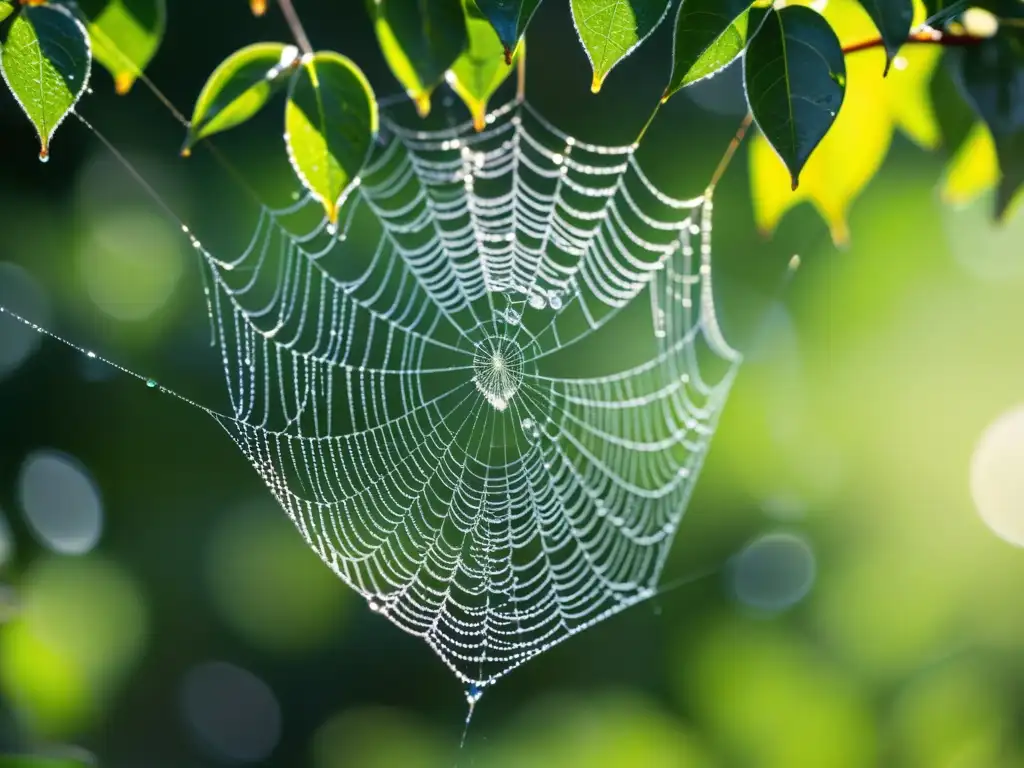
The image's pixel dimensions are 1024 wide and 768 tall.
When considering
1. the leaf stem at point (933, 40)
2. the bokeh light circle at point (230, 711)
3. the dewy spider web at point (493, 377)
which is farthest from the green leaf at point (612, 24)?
the bokeh light circle at point (230, 711)

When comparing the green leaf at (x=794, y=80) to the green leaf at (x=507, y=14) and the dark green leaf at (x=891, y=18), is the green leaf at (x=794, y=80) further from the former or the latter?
the green leaf at (x=507, y=14)

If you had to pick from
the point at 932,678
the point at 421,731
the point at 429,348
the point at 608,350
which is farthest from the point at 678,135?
the point at 421,731

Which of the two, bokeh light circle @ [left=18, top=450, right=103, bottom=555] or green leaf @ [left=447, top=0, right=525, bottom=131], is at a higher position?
green leaf @ [left=447, top=0, right=525, bottom=131]

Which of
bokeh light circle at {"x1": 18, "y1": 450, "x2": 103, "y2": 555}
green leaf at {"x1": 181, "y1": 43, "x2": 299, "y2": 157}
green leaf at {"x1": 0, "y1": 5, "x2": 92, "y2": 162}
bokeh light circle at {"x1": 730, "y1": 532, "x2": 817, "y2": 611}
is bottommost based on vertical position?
bokeh light circle at {"x1": 730, "y1": 532, "x2": 817, "y2": 611}

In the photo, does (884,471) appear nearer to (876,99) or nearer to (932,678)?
(932,678)

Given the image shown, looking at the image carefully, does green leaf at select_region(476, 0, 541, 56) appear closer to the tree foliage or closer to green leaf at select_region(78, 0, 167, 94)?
the tree foliage

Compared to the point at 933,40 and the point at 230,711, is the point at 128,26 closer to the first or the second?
the point at 933,40

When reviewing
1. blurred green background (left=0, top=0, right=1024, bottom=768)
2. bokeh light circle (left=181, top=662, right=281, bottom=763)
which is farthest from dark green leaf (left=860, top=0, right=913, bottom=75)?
bokeh light circle (left=181, top=662, right=281, bottom=763)
